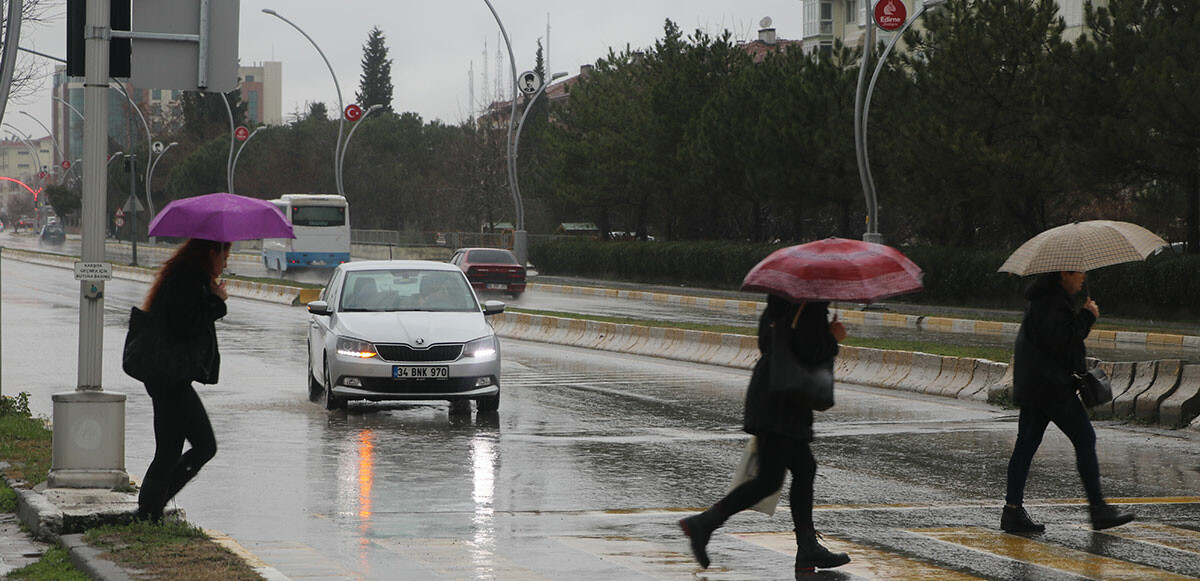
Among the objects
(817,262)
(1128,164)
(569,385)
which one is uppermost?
(1128,164)

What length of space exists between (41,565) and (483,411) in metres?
7.66

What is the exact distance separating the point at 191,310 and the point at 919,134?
32239 mm

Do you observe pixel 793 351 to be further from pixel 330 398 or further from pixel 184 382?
pixel 330 398

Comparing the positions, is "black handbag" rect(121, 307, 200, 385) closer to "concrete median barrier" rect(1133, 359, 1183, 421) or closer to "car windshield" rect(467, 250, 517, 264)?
"concrete median barrier" rect(1133, 359, 1183, 421)

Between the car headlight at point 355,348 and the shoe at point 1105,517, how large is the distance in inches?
295

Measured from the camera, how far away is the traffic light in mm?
8805

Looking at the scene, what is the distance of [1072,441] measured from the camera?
8312 millimetres

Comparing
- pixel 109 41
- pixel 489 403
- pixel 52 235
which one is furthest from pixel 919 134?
pixel 52 235

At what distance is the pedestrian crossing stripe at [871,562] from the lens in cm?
703

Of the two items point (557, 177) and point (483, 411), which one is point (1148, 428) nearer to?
point (483, 411)

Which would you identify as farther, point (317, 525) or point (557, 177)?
point (557, 177)

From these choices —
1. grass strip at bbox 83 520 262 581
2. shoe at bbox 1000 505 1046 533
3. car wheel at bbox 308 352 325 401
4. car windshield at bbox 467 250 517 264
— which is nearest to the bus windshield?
car windshield at bbox 467 250 517 264

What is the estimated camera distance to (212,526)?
847cm

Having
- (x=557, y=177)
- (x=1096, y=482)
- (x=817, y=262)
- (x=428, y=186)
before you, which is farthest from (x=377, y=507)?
(x=428, y=186)
